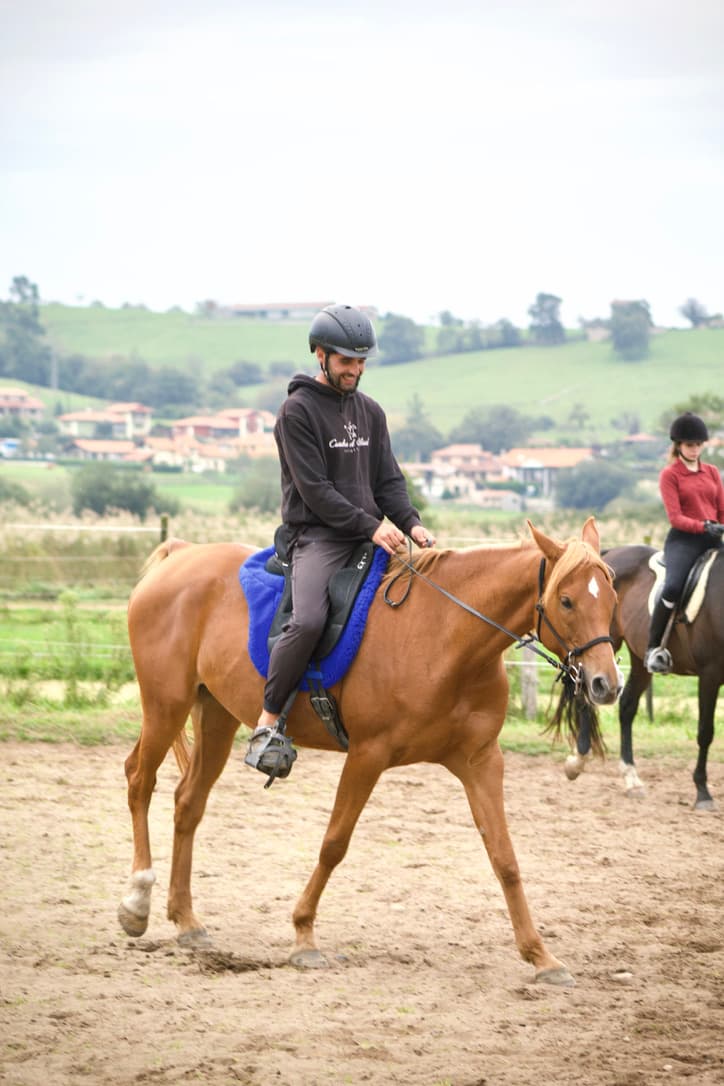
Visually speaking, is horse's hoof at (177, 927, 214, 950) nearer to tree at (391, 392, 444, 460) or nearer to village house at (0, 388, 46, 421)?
tree at (391, 392, 444, 460)

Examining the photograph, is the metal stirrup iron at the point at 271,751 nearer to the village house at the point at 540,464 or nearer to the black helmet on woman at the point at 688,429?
the black helmet on woman at the point at 688,429

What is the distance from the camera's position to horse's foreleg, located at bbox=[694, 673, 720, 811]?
9.52 metres

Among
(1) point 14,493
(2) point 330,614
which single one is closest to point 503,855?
(2) point 330,614

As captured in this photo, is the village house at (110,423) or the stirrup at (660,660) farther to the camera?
the village house at (110,423)

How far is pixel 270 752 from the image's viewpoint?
231 inches

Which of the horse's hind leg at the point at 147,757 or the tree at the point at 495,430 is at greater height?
the horse's hind leg at the point at 147,757

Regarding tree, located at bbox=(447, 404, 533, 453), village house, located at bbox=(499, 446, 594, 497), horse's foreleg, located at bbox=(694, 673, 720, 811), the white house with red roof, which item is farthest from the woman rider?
the white house with red roof

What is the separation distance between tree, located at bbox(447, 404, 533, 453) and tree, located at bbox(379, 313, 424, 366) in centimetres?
2434

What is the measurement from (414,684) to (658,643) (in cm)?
509

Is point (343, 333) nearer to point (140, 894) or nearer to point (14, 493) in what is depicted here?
point (140, 894)

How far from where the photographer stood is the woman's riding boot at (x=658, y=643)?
1023 centimetres

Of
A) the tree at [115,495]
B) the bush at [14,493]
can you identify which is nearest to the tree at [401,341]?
the bush at [14,493]

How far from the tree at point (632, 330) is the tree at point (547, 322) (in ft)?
20.3

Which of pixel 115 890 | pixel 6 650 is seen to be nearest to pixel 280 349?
pixel 6 650
